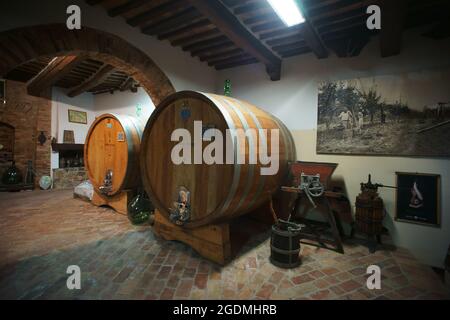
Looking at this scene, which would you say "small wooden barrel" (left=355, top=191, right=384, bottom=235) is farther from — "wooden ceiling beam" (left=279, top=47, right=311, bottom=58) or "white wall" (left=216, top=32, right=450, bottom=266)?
"wooden ceiling beam" (left=279, top=47, right=311, bottom=58)

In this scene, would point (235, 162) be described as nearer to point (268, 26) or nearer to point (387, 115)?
point (268, 26)

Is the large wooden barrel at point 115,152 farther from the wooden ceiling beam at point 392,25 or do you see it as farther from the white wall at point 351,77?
the wooden ceiling beam at point 392,25

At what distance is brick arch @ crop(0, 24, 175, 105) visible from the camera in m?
2.16

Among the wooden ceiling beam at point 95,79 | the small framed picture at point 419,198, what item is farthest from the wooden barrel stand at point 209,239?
the wooden ceiling beam at point 95,79

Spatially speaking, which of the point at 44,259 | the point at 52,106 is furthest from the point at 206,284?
the point at 52,106

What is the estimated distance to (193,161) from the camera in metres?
2.41

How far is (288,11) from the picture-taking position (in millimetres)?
2361

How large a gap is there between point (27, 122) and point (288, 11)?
821cm

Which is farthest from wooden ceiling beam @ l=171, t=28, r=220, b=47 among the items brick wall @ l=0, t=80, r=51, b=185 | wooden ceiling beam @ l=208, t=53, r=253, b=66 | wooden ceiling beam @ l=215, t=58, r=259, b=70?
brick wall @ l=0, t=80, r=51, b=185

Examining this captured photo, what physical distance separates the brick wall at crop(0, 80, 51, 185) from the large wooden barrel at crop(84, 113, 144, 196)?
3929 mm

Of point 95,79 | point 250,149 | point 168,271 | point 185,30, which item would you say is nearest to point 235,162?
point 250,149
